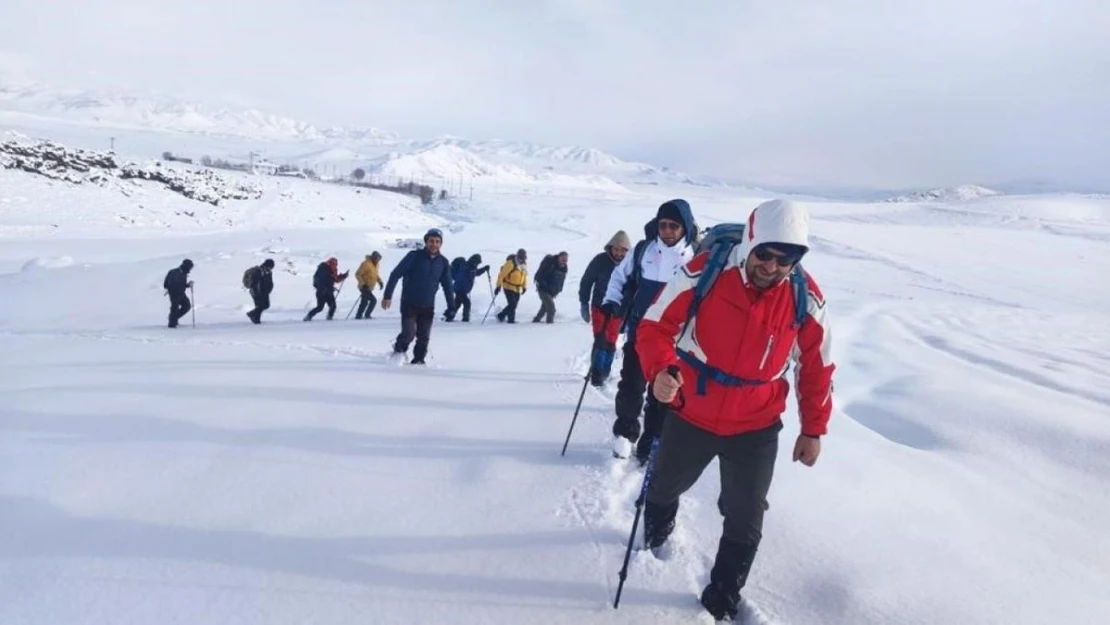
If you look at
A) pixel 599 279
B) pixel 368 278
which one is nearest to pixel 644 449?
pixel 599 279

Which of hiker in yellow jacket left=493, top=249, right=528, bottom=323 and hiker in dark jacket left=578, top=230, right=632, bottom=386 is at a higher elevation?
hiker in dark jacket left=578, top=230, right=632, bottom=386

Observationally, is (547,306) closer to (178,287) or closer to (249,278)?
(249,278)

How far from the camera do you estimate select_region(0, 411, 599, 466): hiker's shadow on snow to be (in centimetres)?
423

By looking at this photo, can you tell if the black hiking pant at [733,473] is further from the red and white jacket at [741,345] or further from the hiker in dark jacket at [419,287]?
the hiker in dark jacket at [419,287]

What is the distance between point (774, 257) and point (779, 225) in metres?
0.13

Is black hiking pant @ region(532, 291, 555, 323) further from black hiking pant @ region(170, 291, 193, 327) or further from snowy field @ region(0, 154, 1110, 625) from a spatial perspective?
black hiking pant @ region(170, 291, 193, 327)

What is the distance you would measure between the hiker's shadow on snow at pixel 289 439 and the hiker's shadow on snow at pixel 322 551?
1019 mm

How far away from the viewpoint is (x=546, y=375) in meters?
6.89

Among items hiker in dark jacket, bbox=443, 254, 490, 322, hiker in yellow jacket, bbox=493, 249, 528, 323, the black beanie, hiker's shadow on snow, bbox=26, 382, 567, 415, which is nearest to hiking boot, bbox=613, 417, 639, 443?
hiker's shadow on snow, bbox=26, 382, 567, 415

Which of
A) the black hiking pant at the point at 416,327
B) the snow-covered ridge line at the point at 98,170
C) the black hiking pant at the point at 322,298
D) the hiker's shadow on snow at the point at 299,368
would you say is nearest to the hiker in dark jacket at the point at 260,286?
the black hiking pant at the point at 322,298

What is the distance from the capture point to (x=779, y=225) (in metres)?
2.36

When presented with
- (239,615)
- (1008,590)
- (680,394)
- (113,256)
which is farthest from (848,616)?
(113,256)

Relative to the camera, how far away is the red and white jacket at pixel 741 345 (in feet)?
8.28

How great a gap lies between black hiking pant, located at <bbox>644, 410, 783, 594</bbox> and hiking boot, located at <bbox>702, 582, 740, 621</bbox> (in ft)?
0.07
